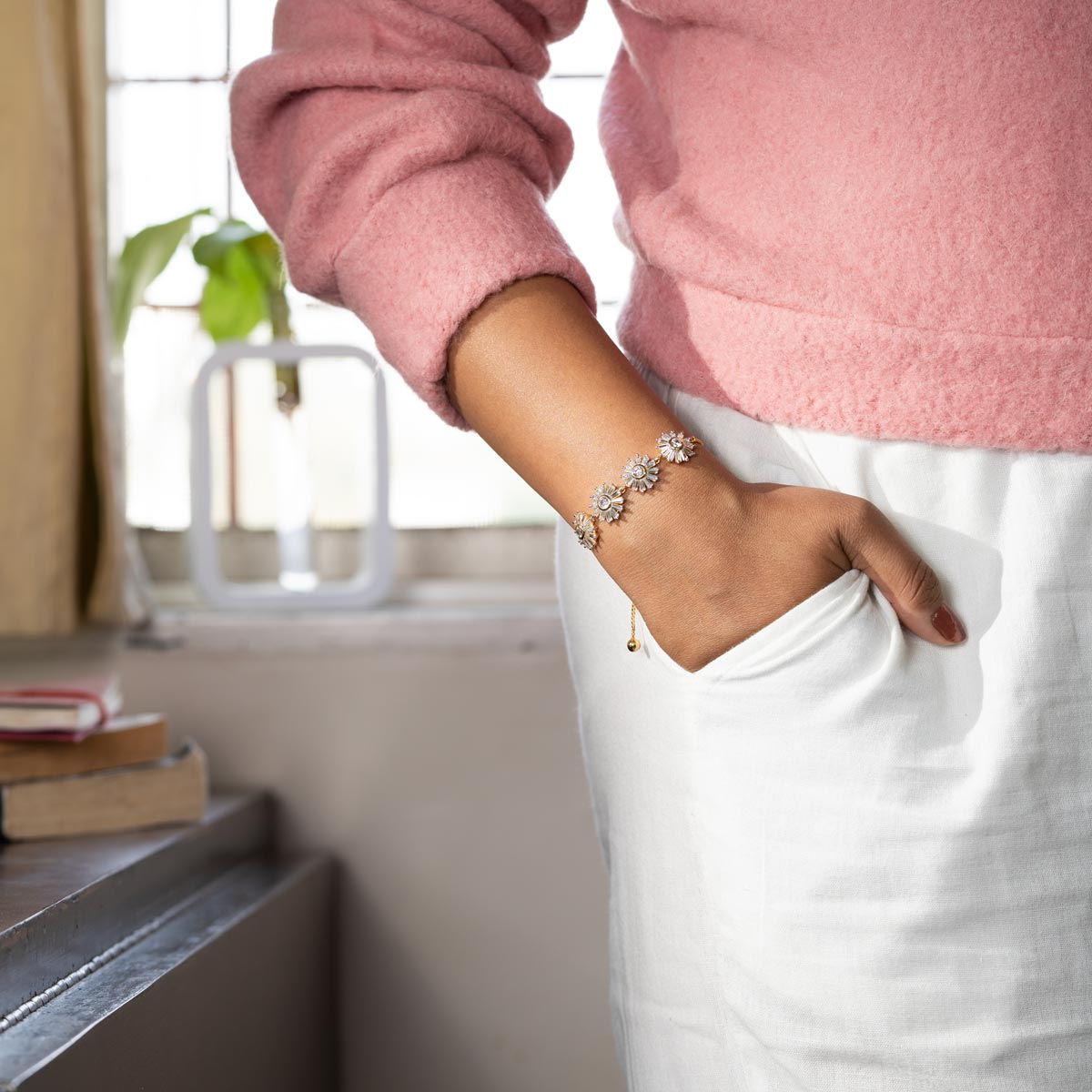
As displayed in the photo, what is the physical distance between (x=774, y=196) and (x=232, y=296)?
4.08 feet

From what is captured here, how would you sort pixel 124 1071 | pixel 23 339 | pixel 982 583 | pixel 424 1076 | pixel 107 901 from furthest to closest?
pixel 23 339 < pixel 424 1076 < pixel 107 901 < pixel 124 1071 < pixel 982 583

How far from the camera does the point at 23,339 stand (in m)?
1.62

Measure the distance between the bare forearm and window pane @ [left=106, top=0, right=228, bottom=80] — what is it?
1643 millimetres

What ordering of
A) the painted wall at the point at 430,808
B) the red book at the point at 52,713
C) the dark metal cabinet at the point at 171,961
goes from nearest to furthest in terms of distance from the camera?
the dark metal cabinet at the point at 171,961 → the red book at the point at 52,713 → the painted wall at the point at 430,808

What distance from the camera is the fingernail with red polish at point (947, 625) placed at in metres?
0.50

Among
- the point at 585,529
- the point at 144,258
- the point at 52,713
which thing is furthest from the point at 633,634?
the point at 144,258

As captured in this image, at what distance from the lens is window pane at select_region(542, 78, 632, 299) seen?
6.08 feet

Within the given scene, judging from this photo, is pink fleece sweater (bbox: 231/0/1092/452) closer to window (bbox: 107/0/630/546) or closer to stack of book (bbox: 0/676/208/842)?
stack of book (bbox: 0/676/208/842)

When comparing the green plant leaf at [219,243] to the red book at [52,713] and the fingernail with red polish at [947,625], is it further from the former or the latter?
the fingernail with red polish at [947,625]

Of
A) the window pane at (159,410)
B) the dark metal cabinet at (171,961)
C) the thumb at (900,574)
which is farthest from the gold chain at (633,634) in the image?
the window pane at (159,410)

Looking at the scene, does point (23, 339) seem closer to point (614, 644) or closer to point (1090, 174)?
point (614, 644)

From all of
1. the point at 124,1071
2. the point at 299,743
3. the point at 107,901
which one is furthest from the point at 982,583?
the point at 299,743

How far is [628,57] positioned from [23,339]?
124 centimetres

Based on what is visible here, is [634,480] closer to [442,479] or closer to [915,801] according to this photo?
[915,801]
